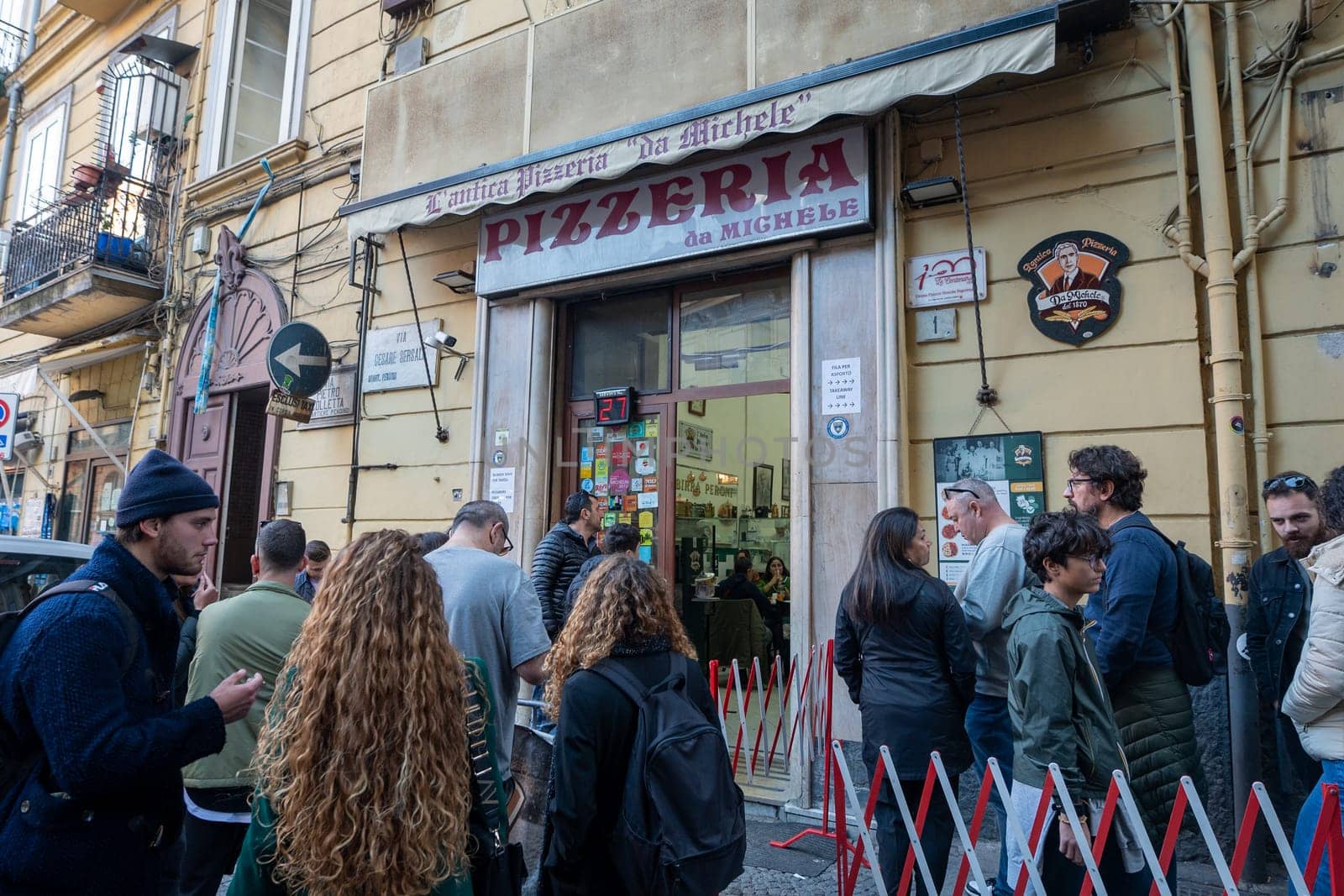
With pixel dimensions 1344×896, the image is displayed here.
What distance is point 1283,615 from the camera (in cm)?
378

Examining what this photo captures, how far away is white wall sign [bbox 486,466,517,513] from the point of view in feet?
23.5

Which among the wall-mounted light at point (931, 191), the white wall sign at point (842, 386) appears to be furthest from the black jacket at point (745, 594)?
the wall-mounted light at point (931, 191)

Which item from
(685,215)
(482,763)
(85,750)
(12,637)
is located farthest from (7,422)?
(482,763)

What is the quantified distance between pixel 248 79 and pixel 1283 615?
1236 cm

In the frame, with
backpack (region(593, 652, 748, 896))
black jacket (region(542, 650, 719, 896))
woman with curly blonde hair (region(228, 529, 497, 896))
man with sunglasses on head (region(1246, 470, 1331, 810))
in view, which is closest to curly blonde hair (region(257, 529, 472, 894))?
woman with curly blonde hair (region(228, 529, 497, 896))

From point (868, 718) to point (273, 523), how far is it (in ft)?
8.83

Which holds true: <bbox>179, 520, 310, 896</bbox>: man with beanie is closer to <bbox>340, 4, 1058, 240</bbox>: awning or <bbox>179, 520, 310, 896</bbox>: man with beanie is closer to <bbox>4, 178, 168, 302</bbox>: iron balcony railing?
<bbox>340, 4, 1058, 240</bbox>: awning

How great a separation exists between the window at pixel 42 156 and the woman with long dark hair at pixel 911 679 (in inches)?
582

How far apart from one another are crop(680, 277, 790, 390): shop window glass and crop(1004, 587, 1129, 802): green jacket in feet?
12.3

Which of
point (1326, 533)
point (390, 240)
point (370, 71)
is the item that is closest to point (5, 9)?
point (370, 71)

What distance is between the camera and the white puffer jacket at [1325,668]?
8.61 ft

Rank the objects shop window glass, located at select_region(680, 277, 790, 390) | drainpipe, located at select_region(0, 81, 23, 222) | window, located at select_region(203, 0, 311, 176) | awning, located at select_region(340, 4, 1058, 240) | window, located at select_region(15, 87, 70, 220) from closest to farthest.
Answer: awning, located at select_region(340, 4, 1058, 240), shop window glass, located at select_region(680, 277, 790, 390), window, located at select_region(203, 0, 311, 176), window, located at select_region(15, 87, 70, 220), drainpipe, located at select_region(0, 81, 23, 222)

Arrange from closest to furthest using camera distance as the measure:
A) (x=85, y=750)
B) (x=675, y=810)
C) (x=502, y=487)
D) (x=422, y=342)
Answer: (x=85, y=750)
(x=675, y=810)
(x=502, y=487)
(x=422, y=342)

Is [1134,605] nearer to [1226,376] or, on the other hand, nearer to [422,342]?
[1226,376]
